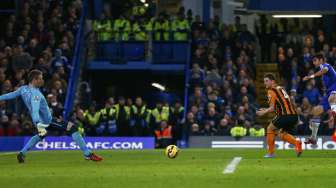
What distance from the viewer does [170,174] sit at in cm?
1506

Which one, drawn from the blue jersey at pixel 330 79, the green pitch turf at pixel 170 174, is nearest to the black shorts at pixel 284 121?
the green pitch turf at pixel 170 174

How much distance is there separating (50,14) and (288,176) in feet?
79.6

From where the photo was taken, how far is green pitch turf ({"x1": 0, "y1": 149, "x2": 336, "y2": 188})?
13562 millimetres

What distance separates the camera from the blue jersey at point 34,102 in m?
18.6

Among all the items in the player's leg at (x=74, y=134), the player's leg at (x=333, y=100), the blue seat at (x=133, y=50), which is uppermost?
the blue seat at (x=133, y=50)

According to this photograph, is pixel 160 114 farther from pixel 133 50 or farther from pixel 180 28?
pixel 133 50

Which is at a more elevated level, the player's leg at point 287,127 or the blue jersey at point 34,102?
the blue jersey at point 34,102

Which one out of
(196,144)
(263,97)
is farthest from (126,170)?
(263,97)

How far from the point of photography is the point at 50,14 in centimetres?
3750

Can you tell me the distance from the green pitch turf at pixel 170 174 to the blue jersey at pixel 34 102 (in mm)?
875

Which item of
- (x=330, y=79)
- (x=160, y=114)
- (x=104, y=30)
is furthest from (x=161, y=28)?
(x=330, y=79)

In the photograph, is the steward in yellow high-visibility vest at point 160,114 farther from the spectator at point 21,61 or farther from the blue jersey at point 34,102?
the blue jersey at point 34,102

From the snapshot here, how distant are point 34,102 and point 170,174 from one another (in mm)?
4506

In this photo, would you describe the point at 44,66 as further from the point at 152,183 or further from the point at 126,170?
the point at 152,183
